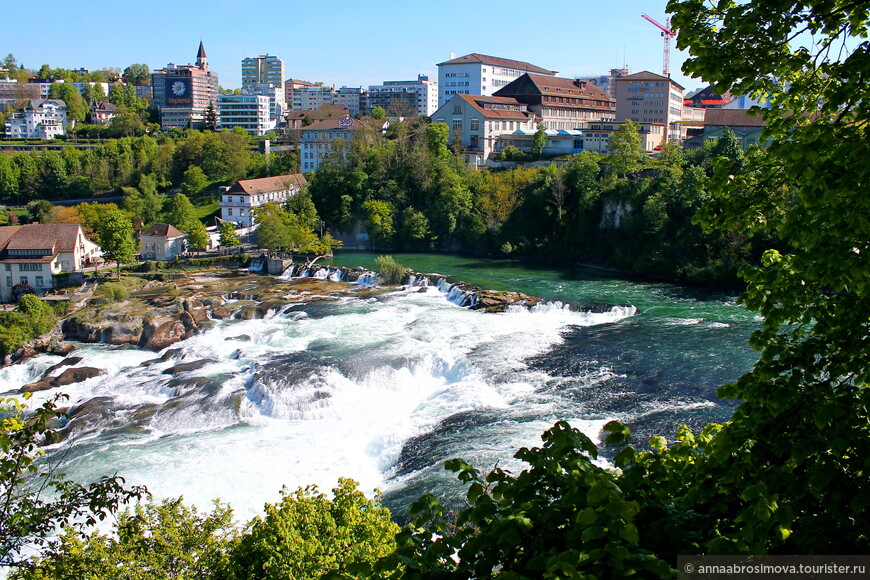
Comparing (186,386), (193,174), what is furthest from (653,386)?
(193,174)

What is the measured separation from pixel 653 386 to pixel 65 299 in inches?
1139

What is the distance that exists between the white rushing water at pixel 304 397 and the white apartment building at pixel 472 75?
272ft

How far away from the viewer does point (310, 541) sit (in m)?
9.67

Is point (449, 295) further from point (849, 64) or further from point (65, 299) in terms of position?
point (849, 64)

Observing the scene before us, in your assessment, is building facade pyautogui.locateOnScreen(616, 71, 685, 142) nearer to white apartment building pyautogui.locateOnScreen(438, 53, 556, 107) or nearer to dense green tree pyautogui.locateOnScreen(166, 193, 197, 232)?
white apartment building pyautogui.locateOnScreen(438, 53, 556, 107)

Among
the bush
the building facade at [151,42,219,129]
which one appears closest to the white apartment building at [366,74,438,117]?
the building facade at [151,42,219,129]

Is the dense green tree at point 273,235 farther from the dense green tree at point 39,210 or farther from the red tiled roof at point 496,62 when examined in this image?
the red tiled roof at point 496,62

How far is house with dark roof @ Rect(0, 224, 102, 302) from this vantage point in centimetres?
3950

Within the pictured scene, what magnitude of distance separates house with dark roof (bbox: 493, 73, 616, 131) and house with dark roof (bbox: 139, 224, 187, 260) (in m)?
40.4

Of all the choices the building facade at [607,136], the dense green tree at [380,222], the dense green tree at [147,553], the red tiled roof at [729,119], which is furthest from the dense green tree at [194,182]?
the dense green tree at [147,553]

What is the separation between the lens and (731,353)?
26578 mm

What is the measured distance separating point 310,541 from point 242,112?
118664mm

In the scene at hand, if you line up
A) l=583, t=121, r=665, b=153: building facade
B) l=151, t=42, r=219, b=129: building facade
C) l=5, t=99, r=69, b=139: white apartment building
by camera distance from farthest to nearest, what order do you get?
1. l=151, t=42, r=219, b=129: building facade
2. l=5, t=99, r=69, b=139: white apartment building
3. l=583, t=121, r=665, b=153: building facade

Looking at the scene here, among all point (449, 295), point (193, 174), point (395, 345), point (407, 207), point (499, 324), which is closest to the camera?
point (395, 345)
